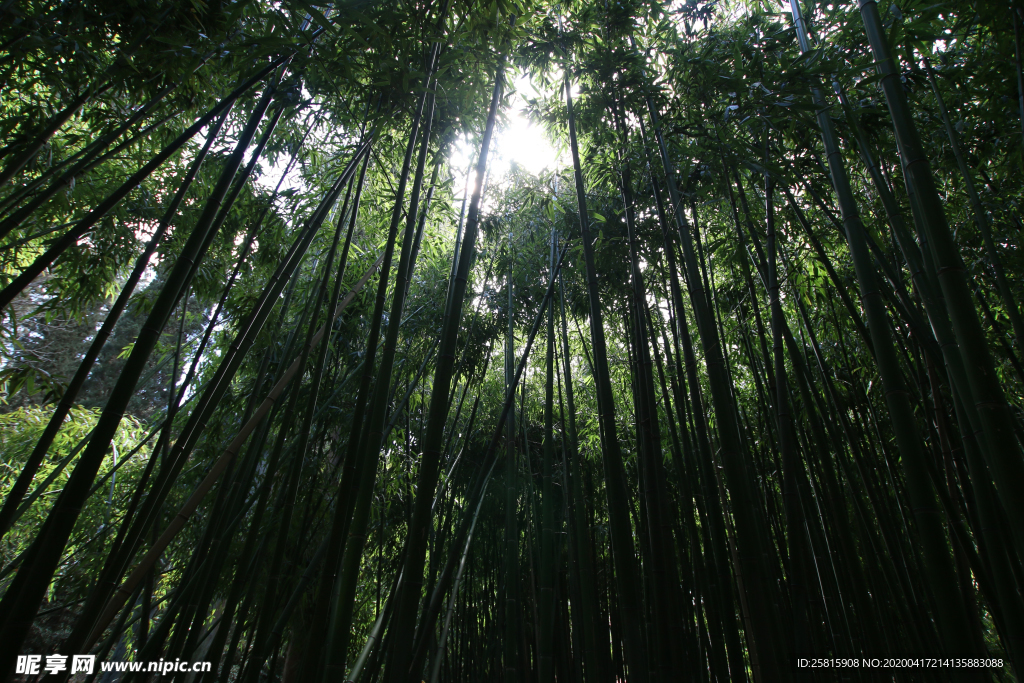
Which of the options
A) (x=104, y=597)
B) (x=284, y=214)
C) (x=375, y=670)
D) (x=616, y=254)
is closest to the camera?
(x=104, y=597)

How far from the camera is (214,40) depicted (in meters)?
1.78

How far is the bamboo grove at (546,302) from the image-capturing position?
1.21 meters

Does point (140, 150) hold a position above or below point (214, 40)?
above

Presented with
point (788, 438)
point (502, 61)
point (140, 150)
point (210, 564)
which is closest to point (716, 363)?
point (788, 438)

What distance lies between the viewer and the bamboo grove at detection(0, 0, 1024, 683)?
121cm

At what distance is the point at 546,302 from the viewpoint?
7.10 ft

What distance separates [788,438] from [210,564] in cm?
199

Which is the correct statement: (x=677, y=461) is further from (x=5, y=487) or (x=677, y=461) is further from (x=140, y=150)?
(x=5, y=487)

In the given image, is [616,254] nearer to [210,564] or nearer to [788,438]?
[788,438]

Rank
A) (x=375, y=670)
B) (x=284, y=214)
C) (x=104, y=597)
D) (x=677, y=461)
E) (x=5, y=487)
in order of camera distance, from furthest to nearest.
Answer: (x=5, y=487) < (x=284, y=214) < (x=677, y=461) < (x=375, y=670) < (x=104, y=597)

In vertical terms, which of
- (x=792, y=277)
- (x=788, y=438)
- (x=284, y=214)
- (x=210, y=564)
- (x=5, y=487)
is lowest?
(x=210, y=564)

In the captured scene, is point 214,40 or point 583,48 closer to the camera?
point 214,40

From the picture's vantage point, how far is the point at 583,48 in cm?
232

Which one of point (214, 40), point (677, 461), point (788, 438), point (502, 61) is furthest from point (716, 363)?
point (214, 40)
